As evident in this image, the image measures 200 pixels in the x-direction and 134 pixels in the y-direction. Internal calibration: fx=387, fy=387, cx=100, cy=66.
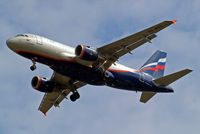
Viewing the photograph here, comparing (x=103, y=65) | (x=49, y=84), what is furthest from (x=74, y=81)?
(x=103, y=65)

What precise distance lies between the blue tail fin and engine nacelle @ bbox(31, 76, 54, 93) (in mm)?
11305

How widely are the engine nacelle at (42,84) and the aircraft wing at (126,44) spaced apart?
7666 mm

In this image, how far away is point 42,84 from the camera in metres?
44.5

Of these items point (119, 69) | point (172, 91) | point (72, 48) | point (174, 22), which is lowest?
point (172, 91)

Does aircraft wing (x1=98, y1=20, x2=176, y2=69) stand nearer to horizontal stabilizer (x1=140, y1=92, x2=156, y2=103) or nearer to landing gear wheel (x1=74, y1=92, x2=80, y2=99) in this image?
landing gear wheel (x1=74, y1=92, x2=80, y2=99)

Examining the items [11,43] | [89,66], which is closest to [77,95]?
[89,66]

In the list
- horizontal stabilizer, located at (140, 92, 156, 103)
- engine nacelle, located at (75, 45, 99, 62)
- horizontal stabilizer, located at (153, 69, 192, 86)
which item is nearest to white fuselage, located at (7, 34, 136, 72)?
engine nacelle, located at (75, 45, 99, 62)

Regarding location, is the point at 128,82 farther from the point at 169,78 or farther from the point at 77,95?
the point at 77,95

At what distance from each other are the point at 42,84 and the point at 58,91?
8.72ft

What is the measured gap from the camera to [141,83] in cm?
4359

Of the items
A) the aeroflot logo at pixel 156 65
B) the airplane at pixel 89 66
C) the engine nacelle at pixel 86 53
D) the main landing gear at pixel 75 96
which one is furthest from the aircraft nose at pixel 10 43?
the aeroflot logo at pixel 156 65

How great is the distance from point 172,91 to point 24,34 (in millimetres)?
18329

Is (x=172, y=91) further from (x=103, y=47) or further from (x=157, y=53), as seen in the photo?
(x=103, y=47)

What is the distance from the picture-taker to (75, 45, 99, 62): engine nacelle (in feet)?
125
